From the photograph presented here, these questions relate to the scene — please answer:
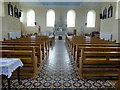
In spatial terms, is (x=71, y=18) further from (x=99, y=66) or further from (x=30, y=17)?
(x=99, y=66)

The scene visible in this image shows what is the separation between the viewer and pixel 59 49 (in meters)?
7.04

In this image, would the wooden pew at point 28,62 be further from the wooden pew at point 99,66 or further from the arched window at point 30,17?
the arched window at point 30,17

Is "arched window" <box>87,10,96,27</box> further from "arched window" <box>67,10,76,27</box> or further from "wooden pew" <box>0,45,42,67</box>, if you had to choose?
"wooden pew" <box>0,45,42,67</box>

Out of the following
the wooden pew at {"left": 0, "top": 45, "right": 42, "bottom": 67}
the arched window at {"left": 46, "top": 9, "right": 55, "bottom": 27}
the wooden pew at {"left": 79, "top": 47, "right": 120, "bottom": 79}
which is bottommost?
the wooden pew at {"left": 79, "top": 47, "right": 120, "bottom": 79}

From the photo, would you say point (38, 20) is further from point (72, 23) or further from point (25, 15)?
point (72, 23)

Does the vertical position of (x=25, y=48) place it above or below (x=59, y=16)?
below

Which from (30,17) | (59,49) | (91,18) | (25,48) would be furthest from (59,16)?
(25,48)

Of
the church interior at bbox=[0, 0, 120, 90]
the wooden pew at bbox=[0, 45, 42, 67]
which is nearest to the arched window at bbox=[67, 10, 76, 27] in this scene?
the church interior at bbox=[0, 0, 120, 90]

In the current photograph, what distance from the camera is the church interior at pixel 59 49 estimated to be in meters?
2.51

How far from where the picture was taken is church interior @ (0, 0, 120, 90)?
8.25ft

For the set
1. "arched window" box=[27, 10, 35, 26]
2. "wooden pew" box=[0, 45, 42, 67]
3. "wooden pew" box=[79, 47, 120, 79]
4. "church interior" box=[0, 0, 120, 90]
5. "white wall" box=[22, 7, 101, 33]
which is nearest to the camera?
"church interior" box=[0, 0, 120, 90]

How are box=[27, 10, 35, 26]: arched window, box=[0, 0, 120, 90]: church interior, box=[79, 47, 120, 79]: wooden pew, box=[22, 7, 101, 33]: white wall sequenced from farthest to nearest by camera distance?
box=[27, 10, 35, 26]: arched window < box=[22, 7, 101, 33]: white wall < box=[79, 47, 120, 79]: wooden pew < box=[0, 0, 120, 90]: church interior

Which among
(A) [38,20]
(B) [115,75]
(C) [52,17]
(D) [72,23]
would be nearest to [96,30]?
(D) [72,23]

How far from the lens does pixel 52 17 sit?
15883 mm
